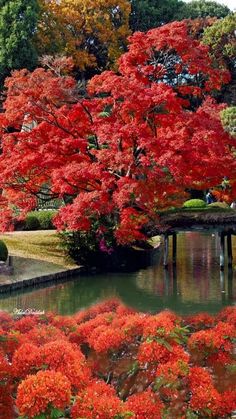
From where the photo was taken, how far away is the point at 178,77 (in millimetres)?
43875

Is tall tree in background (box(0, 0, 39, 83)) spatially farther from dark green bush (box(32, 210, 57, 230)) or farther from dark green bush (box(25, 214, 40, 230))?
dark green bush (box(25, 214, 40, 230))

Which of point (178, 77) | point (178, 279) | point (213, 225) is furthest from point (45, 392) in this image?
point (178, 77)

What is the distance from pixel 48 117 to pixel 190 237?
13.4 m

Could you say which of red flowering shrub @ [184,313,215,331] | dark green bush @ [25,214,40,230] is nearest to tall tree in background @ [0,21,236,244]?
dark green bush @ [25,214,40,230]

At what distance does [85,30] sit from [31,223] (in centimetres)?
2068

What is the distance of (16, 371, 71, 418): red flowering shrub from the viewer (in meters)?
3.93

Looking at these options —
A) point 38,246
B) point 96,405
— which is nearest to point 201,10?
Answer: point 38,246

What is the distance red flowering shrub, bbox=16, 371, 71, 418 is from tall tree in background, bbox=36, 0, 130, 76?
36738 mm

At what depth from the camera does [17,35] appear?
37.2 metres

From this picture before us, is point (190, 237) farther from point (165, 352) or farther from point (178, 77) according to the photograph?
point (165, 352)

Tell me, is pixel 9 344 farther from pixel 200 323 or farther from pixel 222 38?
pixel 222 38

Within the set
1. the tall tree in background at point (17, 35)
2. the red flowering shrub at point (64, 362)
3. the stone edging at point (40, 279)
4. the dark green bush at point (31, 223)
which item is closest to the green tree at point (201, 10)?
the tall tree in background at point (17, 35)

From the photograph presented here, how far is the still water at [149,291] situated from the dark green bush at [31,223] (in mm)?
6290

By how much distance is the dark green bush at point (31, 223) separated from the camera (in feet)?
83.5
